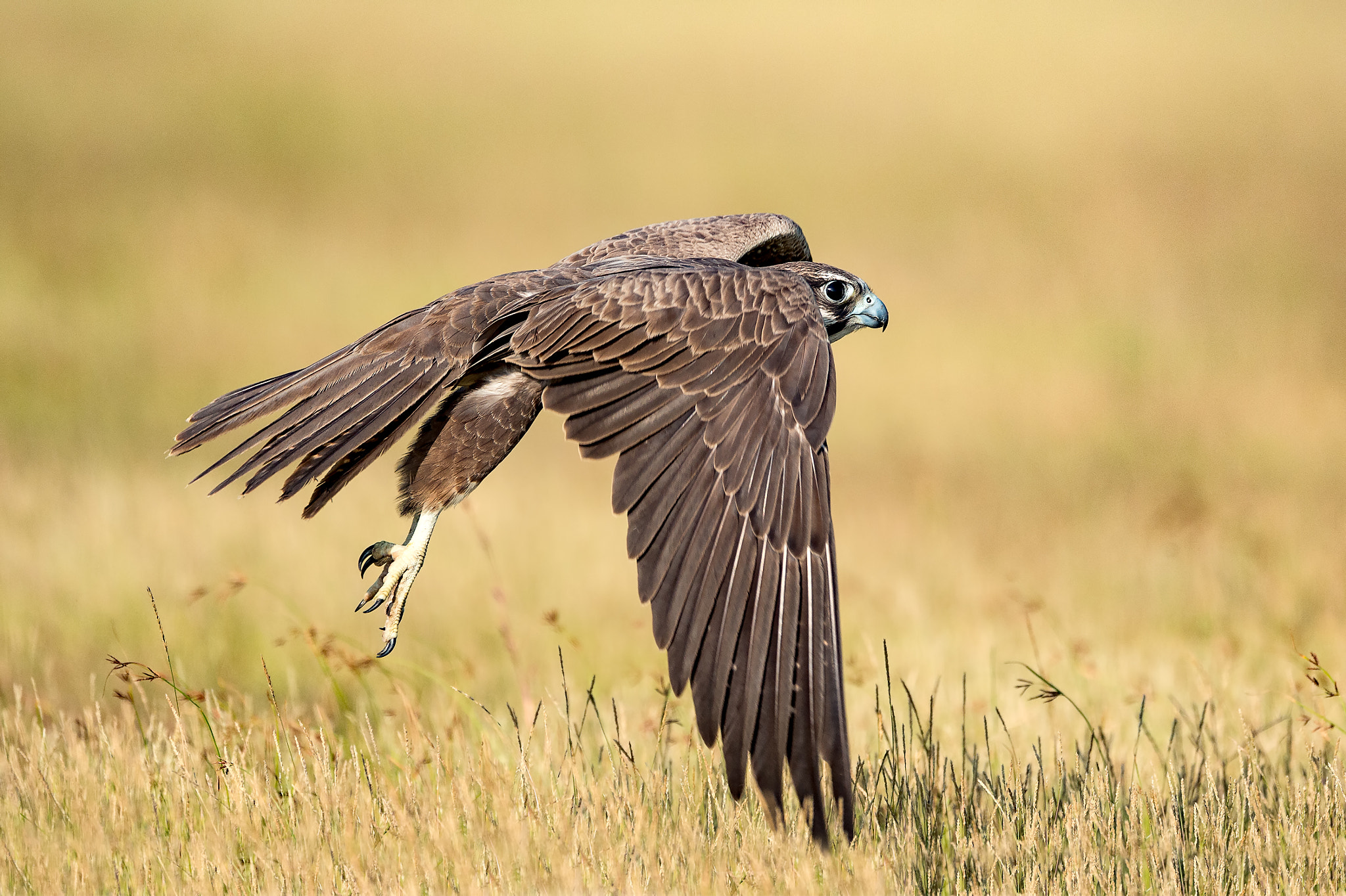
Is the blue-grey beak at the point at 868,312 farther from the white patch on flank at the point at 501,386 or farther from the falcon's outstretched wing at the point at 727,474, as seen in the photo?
the white patch on flank at the point at 501,386

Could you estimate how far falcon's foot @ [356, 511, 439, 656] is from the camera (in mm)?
4637

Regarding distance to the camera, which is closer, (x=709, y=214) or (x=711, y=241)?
(x=711, y=241)

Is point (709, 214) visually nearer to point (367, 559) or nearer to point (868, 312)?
point (868, 312)

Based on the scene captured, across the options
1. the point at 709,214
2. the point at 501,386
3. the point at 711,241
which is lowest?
the point at 501,386

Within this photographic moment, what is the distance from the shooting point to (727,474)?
389 centimetres

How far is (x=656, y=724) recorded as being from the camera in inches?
195

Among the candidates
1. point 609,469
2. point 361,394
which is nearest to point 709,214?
point 609,469

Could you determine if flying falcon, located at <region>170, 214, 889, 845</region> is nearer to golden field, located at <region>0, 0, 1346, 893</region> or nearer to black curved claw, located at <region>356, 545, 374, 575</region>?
black curved claw, located at <region>356, 545, 374, 575</region>

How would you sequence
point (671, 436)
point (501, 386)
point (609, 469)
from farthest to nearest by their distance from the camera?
point (609, 469)
point (501, 386)
point (671, 436)

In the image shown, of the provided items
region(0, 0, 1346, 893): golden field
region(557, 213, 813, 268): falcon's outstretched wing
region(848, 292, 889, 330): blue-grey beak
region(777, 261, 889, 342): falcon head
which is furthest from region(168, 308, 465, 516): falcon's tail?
region(848, 292, 889, 330): blue-grey beak

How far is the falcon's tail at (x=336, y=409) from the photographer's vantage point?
435cm

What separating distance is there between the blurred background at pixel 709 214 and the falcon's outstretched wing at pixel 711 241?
2.09m

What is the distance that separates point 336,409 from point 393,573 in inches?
27.2

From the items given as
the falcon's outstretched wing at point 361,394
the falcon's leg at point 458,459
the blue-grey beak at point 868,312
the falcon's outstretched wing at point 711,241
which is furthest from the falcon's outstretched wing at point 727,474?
the falcon's outstretched wing at point 711,241
